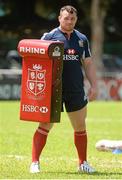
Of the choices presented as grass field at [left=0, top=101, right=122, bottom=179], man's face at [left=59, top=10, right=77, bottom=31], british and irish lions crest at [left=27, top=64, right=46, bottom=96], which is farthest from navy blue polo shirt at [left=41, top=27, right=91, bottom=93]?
grass field at [left=0, top=101, right=122, bottom=179]

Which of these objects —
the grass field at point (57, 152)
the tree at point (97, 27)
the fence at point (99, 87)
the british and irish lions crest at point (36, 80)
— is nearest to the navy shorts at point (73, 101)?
the british and irish lions crest at point (36, 80)

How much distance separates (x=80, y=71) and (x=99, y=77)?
22.0 metres

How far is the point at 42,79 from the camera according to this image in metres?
9.93

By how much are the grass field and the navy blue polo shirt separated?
1.15m

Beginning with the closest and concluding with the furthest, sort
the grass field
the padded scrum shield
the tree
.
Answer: the padded scrum shield < the grass field < the tree

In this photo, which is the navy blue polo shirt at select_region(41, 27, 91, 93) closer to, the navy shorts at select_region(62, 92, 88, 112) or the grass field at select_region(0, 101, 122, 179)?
the navy shorts at select_region(62, 92, 88, 112)

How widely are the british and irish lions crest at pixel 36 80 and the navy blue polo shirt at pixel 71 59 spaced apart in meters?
0.36

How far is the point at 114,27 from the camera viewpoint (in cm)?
4962

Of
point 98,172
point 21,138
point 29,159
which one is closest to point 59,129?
point 21,138

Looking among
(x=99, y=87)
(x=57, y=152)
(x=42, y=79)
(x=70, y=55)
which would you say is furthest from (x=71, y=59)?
(x=99, y=87)

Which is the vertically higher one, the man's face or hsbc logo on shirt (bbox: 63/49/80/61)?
the man's face

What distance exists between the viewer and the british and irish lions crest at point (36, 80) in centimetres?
994

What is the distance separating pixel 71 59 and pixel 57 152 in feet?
10.5

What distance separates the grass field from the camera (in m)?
10.0
